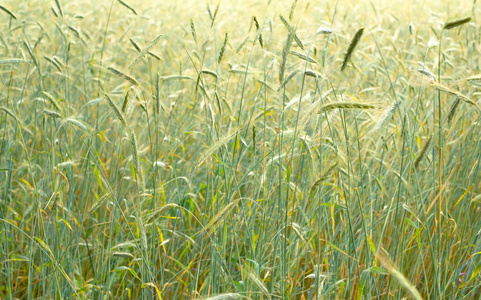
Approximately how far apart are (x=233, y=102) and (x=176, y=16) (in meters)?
3.21

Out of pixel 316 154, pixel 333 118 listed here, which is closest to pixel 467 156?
pixel 316 154

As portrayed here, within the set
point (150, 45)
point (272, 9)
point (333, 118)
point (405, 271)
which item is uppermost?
point (272, 9)

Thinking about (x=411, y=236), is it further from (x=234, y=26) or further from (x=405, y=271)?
(x=234, y=26)

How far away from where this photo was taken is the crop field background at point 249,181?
4.00 feet

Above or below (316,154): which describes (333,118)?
above

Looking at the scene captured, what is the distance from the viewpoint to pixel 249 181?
1668mm

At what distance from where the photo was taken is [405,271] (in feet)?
5.49

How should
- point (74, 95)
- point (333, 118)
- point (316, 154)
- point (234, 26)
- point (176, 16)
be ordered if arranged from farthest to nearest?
point (176, 16), point (234, 26), point (74, 95), point (316, 154), point (333, 118)

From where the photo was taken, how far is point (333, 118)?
4.30 feet

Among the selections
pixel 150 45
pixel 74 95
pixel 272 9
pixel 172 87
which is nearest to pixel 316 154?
pixel 272 9

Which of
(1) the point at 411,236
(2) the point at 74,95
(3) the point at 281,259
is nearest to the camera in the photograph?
(3) the point at 281,259

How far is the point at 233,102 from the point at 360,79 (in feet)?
2.47

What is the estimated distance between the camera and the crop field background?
1.22 metres

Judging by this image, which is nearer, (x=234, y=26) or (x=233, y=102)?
(x=233, y=102)
